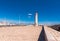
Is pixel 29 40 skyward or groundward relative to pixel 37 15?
groundward

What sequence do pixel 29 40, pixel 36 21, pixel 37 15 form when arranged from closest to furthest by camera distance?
pixel 29 40
pixel 36 21
pixel 37 15

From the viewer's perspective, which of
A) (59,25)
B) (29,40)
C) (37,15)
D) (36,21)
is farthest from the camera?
(37,15)

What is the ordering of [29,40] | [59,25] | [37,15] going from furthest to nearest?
1. [37,15]
2. [59,25]
3. [29,40]

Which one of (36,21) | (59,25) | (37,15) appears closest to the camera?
(59,25)

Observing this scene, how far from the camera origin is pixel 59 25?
29828mm

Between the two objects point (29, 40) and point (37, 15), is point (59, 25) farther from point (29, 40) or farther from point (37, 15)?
point (37, 15)

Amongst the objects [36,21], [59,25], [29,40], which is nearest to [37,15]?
[36,21]

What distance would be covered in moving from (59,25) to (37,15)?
20661mm

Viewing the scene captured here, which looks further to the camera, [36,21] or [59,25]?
[36,21]

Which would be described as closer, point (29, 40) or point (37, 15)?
point (29, 40)

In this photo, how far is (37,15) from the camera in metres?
50.2

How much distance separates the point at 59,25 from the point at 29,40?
1594 centimetres

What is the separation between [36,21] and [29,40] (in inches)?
1254

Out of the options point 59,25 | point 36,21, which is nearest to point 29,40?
point 59,25
